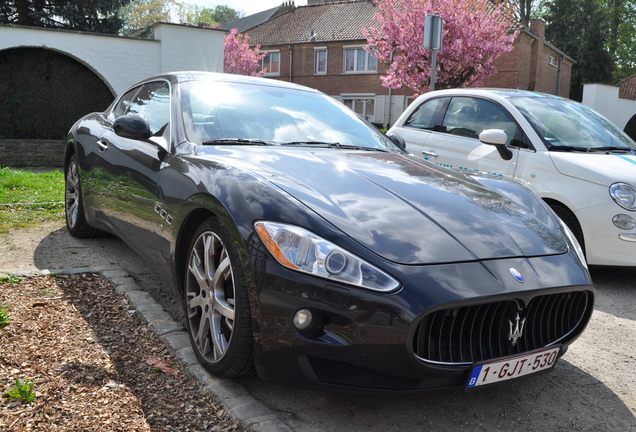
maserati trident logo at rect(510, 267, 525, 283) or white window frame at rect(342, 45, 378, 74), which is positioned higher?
white window frame at rect(342, 45, 378, 74)

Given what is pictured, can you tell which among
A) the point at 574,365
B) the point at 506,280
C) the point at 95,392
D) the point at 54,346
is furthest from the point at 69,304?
the point at 574,365

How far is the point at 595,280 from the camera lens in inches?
211

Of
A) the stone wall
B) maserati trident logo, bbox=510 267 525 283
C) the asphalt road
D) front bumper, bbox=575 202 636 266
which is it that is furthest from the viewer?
the stone wall

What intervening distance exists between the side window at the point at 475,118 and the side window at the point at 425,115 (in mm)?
194

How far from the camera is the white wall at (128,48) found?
1283 centimetres

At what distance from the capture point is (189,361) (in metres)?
3.03

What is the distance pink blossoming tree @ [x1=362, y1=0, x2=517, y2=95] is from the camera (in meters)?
23.2

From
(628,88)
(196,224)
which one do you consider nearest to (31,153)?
(196,224)

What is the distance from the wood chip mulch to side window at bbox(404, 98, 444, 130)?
406cm

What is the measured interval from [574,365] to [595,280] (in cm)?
224

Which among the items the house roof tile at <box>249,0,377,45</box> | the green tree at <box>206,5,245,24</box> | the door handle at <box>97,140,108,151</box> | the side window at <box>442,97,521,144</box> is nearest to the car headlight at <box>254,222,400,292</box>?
the door handle at <box>97,140,108,151</box>

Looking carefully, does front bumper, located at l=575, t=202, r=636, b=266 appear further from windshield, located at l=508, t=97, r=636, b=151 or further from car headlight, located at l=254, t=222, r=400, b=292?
car headlight, located at l=254, t=222, r=400, b=292

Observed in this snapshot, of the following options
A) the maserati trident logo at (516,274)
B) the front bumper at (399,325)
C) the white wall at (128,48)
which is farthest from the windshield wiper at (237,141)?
the white wall at (128,48)

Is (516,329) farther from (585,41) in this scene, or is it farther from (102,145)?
(585,41)
